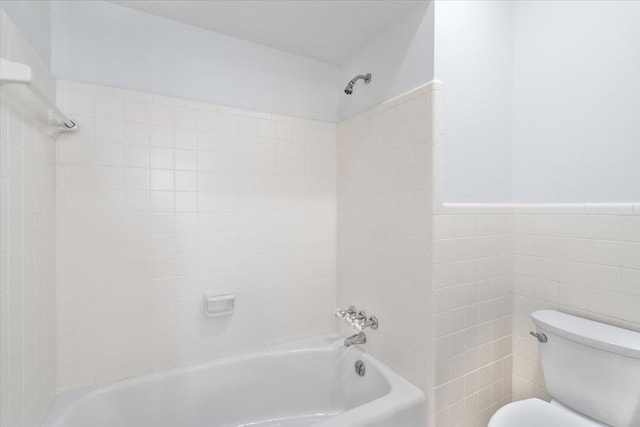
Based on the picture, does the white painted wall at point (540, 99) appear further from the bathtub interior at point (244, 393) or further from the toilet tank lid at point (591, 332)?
the bathtub interior at point (244, 393)

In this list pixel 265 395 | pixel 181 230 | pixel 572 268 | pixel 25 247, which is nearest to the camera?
pixel 25 247

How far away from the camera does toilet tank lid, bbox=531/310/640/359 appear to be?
1095mm

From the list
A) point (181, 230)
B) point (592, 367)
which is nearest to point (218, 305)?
point (181, 230)

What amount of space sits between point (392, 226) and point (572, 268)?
835 mm

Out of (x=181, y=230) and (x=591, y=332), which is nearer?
(x=591, y=332)

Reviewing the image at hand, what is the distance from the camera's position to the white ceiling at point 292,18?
146 cm

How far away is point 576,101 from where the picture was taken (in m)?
1.39

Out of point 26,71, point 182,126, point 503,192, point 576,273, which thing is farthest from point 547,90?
point 26,71

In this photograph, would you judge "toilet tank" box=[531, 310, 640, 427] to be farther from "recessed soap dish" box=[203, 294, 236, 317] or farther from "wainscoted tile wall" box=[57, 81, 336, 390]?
"recessed soap dish" box=[203, 294, 236, 317]

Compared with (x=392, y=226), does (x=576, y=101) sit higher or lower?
higher

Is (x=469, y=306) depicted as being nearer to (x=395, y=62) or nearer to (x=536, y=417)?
(x=536, y=417)

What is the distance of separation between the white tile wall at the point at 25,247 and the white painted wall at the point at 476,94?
1.63 metres

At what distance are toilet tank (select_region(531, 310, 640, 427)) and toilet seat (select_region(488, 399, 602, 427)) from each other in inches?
2.1

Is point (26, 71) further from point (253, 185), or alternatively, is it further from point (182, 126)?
point (253, 185)
